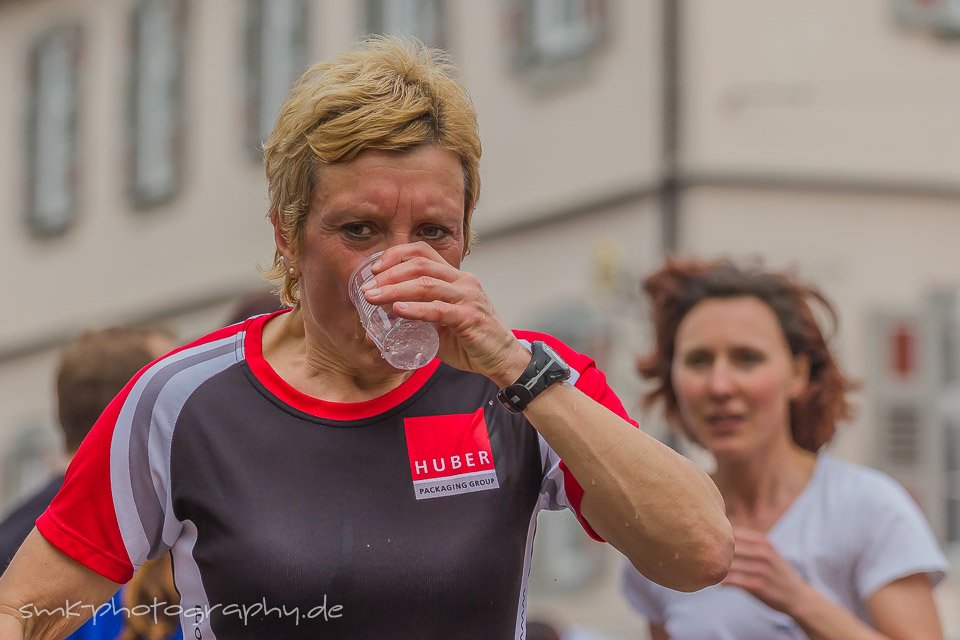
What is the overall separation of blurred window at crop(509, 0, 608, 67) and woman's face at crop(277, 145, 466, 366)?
1375 cm

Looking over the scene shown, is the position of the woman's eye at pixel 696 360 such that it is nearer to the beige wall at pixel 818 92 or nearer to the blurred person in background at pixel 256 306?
the blurred person in background at pixel 256 306

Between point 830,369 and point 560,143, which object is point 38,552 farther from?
point 560,143

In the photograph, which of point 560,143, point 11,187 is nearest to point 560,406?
point 560,143

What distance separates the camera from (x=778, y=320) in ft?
15.2

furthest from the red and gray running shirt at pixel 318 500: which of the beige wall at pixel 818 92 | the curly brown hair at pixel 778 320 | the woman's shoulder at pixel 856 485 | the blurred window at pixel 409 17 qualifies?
the blurred window at pixel 409 17

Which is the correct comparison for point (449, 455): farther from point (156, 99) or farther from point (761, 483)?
point (156, 99)

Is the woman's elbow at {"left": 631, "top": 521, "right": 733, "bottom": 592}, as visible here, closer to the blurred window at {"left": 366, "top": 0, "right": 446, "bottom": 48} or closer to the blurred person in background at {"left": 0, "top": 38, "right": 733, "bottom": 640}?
the blurred person in background at {"left": 0, "top": 38, "right": 733, "bottom": 640}

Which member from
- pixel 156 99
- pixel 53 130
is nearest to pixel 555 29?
pixel 156 99

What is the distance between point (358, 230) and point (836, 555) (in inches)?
68.2

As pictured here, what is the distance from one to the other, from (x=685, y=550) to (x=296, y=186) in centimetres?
83

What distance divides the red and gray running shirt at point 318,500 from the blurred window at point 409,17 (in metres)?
14.8

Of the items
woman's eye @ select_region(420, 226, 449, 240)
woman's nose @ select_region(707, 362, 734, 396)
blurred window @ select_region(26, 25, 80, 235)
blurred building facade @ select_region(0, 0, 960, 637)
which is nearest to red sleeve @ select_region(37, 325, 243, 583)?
woman's eye @ select_region(420, 226, 449, 240)

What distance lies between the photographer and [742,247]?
52.4 ft

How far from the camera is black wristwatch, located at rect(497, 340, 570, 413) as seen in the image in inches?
115
